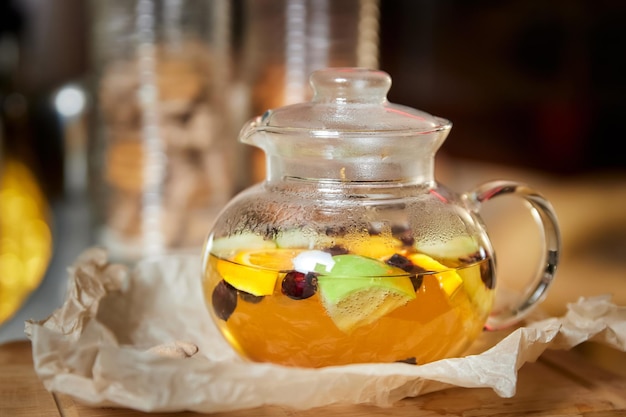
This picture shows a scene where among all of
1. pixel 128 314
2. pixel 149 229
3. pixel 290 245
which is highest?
pixel 290 245

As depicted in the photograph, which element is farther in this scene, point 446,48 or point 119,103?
point 446,48

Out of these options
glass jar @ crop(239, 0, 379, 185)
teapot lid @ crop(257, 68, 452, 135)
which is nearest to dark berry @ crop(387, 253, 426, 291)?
teapot lid @ crop(257, 68, 452, 135)

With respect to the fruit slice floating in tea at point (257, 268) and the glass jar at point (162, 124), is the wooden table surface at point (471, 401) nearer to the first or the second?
the fruit slice floating in tea at point (257, 268)

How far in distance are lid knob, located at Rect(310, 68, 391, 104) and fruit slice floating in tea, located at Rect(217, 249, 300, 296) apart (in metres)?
0.15

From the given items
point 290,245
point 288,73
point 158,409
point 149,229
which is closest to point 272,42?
point 288,73

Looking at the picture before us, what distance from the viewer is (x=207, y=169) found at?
1.50m

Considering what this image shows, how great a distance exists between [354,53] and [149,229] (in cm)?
55

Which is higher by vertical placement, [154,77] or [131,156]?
[154,77]

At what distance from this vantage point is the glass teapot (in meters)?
0.62

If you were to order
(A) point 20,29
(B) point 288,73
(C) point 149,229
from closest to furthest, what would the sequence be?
(C) point 149,229, (B) point 288,73, (A) point 20,29

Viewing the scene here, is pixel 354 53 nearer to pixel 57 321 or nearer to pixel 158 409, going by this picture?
pixel 57 321

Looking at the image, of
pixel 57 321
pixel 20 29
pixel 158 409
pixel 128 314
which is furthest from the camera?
pixel 20 29

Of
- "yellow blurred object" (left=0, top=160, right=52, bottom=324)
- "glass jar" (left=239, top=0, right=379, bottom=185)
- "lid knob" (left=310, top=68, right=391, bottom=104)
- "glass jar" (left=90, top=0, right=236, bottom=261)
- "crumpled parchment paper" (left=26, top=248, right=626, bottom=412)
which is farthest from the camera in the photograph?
"glass jar" (left=239, top=0, right=379, bottom=185)

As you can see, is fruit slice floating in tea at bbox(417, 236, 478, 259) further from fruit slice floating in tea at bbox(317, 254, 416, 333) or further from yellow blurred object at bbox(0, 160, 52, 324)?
yellow blurred object at bbox(0, 160, 52, 324)
